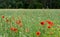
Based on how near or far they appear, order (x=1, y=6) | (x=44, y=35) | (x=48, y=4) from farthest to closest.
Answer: (x=48, y=4)
(x=1, y=6)
(x=44, y=35)

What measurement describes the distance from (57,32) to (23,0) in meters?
34.0

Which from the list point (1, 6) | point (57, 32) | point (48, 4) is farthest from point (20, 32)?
point (48, 4)

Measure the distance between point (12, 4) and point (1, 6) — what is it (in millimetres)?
1676

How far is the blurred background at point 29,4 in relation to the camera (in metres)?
35.8

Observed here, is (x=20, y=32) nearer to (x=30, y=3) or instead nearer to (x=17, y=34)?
(x=17, y=34)

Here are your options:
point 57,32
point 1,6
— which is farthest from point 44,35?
point 1,6

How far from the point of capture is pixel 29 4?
122 ft

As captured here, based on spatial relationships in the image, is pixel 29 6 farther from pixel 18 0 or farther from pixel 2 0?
pixel 2 0

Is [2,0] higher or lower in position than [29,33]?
lower

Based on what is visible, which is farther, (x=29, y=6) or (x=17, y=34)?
(x=29, y=6)

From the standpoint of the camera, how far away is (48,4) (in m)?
38.0

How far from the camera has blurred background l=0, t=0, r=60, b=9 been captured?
117 ft

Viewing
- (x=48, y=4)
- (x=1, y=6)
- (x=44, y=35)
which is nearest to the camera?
(x=44, y=35)

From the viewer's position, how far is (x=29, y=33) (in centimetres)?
355
